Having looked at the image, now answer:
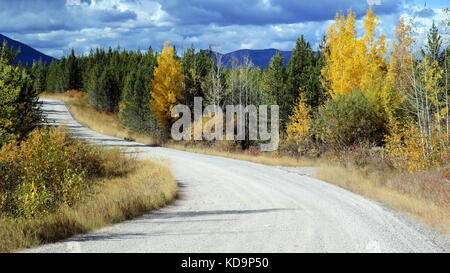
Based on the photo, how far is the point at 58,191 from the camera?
10156 mm

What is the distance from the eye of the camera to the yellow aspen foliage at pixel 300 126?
33.0 meters

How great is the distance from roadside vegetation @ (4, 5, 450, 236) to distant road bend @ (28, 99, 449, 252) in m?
1.36

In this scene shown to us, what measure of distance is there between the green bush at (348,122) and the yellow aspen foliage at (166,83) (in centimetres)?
1931

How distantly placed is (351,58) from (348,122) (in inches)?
425

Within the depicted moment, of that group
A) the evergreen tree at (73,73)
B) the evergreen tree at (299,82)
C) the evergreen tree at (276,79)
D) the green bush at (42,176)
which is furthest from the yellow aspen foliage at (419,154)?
the evergreen tree at (73,73)

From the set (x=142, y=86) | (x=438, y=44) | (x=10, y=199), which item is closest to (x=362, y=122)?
(x=438, y=44)

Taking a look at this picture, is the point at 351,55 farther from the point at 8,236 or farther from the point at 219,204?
the point at 8,236

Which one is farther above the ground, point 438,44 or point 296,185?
point 438,44

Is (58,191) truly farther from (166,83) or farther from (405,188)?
(166,83)

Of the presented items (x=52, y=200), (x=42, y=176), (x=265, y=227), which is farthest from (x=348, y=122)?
(x=52, y=200)

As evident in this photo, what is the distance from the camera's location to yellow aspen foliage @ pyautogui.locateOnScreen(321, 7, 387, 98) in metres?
33.2

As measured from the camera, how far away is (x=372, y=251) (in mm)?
6711

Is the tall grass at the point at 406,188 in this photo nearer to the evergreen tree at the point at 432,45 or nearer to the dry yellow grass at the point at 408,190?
the dry yellow grass at the point at 408,190
